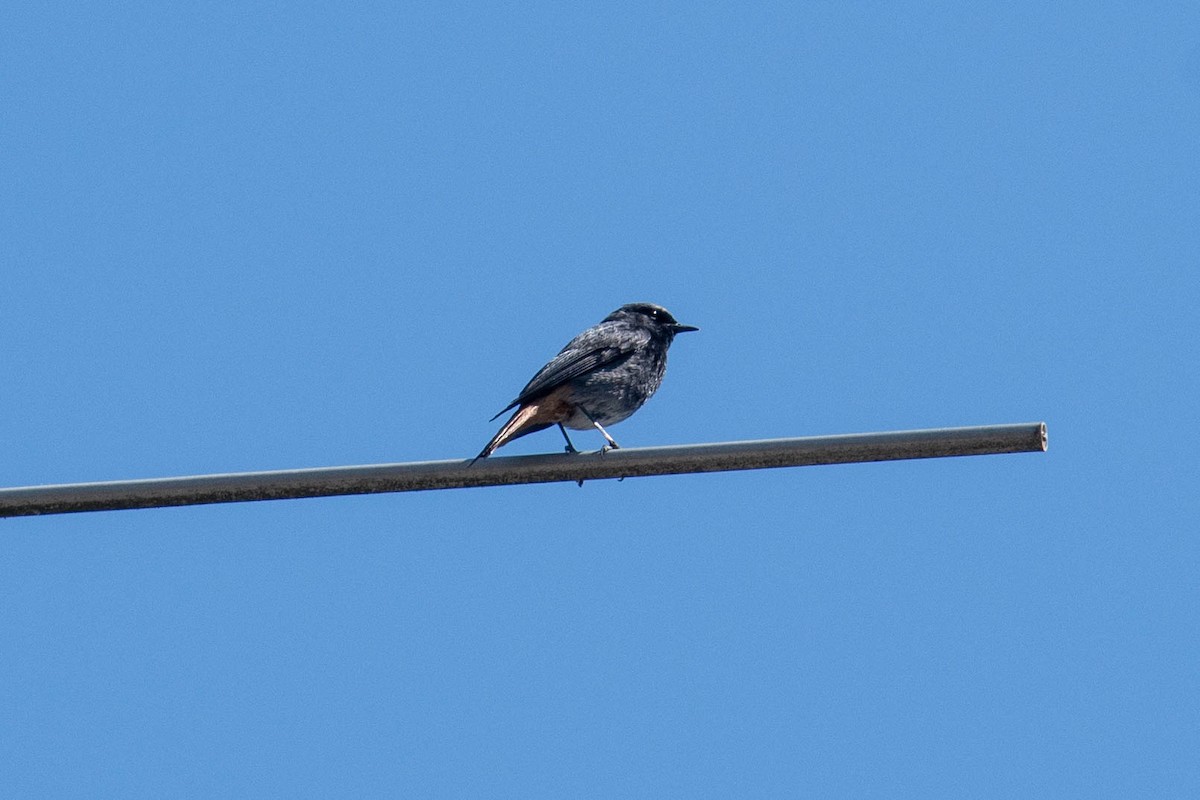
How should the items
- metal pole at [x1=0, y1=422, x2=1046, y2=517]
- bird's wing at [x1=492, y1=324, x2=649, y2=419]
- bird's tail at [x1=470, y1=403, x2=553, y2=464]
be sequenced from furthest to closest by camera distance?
bird's wing at [x1=492, y1=324, x2=649, y2=419], bird's tail at [x1=470, y1=403, x2=553, y2=464], metal pole at [x1=0, y1=422, x2=1046, y2=517]

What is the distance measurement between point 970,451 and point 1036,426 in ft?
0.89

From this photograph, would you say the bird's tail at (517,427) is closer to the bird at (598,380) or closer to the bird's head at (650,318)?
the bird at (598,380)

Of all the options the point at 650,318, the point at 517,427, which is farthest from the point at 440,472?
the point at 650,318

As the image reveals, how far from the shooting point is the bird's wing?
35.4 feet

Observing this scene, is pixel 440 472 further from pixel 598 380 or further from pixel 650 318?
pixel 650 318

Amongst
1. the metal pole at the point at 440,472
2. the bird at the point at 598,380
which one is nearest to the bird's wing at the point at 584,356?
the bird at the point at 598,380

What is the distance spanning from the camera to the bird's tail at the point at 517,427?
9906mm

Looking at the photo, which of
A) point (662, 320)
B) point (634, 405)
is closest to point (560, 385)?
point (634, 405)

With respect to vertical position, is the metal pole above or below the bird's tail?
below

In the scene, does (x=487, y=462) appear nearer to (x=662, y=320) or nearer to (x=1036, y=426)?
(x=1036, y=426)

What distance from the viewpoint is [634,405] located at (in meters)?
11.8

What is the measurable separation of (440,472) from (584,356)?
4.33 m

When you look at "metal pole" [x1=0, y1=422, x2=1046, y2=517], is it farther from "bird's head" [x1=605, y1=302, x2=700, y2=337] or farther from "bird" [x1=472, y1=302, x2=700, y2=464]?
"bird's head" [x1=605, y1=302, x2=700, y2=337]

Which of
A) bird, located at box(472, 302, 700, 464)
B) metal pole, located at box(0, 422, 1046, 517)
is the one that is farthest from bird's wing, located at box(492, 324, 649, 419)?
metal pole, located at box(0, 422, 1046, 517)
